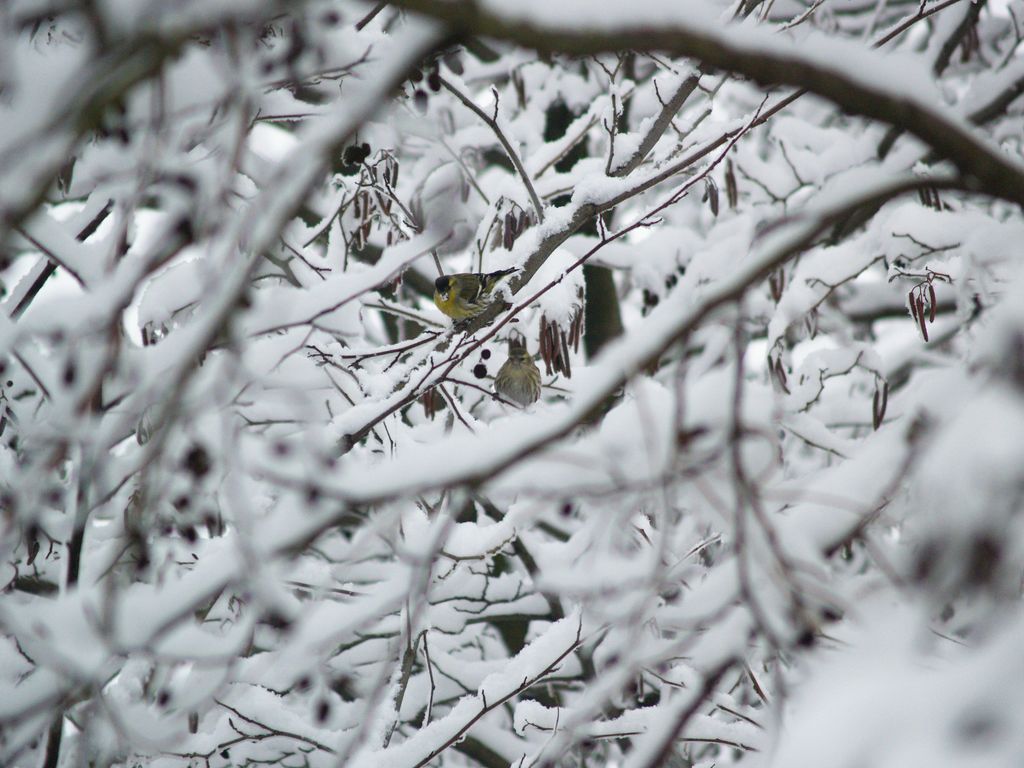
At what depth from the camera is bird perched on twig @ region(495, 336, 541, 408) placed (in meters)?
3.79

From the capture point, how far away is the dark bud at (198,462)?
5.76 feet

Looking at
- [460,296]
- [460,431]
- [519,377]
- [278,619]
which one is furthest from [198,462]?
[460,296]

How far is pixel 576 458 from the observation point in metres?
1.47

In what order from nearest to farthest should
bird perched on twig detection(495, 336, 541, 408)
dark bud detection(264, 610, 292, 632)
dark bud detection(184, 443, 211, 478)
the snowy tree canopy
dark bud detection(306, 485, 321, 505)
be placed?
the snowy tree canopy → dark bud detection(306, 485, 321, 505) → dark bud detection(264, 610, 292, 632) → dark bud detection(184, 443, 211, 478) → bird perched on twig detection(495, 336, 541, 408)

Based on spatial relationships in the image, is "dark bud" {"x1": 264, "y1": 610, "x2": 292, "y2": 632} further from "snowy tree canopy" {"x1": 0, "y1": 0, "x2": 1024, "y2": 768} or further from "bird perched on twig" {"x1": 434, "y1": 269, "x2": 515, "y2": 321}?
"bird perched on twig" {"x1": 434, "y1": 269, "x2": 515, "y2": 321}

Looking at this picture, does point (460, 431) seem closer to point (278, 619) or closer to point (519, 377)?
point (519, 377)

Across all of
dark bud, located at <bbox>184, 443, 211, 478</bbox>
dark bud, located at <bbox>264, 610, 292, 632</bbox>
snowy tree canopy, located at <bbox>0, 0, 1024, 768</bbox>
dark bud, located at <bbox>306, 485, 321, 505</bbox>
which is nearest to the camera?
snowy tree canopy, located at <bbox>0, 0, 1024, 768</bbox>

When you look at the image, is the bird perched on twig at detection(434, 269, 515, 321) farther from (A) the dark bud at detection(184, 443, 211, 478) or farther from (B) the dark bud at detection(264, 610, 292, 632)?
(B) the dark bud at detection(264, 610, 292, 632)

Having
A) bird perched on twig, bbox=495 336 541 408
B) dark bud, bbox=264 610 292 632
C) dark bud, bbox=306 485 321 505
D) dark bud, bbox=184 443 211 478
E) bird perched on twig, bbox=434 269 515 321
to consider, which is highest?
bird perched on twig, bbox=434 269 515 321

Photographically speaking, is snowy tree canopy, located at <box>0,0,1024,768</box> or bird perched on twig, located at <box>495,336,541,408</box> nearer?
snowy tree canopy, located at <box>0,0,1024,768</box>

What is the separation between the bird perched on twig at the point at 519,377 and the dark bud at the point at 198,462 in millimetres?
1991

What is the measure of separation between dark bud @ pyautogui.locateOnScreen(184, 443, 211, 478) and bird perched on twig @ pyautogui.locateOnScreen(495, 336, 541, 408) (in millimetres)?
1991

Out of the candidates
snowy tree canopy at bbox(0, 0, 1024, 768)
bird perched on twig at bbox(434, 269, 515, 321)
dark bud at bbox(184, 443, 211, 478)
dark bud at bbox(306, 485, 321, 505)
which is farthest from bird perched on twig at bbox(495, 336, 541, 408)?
dark bud at bbox(306, 485, 321, 505)

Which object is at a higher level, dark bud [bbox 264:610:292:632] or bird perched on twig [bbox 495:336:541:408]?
bird perched on twig [bbox 495:336:541:408]
